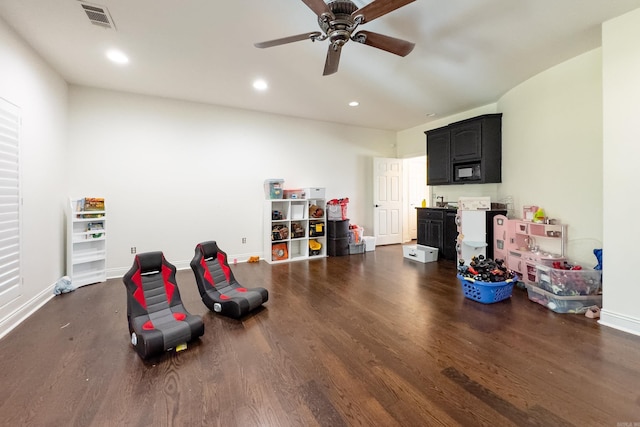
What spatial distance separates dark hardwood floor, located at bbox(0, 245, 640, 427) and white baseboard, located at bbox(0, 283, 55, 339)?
0.07 meters

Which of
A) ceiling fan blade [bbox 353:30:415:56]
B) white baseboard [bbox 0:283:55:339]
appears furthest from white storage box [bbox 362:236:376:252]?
white baseboard [bbox 0:283:55:339]

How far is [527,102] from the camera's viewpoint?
3930 millimetres

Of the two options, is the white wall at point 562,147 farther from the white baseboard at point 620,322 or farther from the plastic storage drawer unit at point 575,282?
the white baseboard at point 620,322

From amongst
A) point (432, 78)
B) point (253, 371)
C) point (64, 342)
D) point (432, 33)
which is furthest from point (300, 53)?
point (64, 342)

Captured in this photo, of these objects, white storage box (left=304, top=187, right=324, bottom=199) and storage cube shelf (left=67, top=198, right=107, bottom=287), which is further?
white storage box (left=304, top=187, right=324, bottom=199)

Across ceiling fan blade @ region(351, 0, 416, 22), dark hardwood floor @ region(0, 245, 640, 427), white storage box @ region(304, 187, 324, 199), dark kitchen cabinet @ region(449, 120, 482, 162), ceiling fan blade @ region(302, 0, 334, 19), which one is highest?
ceiling fan blade @ region(302, 0, 334, 19)

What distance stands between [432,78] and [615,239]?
110 inches

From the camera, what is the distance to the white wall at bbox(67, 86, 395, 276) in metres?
4.15

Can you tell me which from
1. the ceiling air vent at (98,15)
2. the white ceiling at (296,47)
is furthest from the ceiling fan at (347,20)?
the ceiling air vent at (98,15)

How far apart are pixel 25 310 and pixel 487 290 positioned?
491cm

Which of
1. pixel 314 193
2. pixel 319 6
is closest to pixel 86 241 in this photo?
pixel 314 193

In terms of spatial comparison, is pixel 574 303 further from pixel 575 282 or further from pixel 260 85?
pixel 260 85

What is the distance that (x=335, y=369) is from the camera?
1.91m

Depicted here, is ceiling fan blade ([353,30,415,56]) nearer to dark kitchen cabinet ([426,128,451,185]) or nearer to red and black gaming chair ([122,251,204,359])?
red and black gaming chair ([122,251,204,359])
